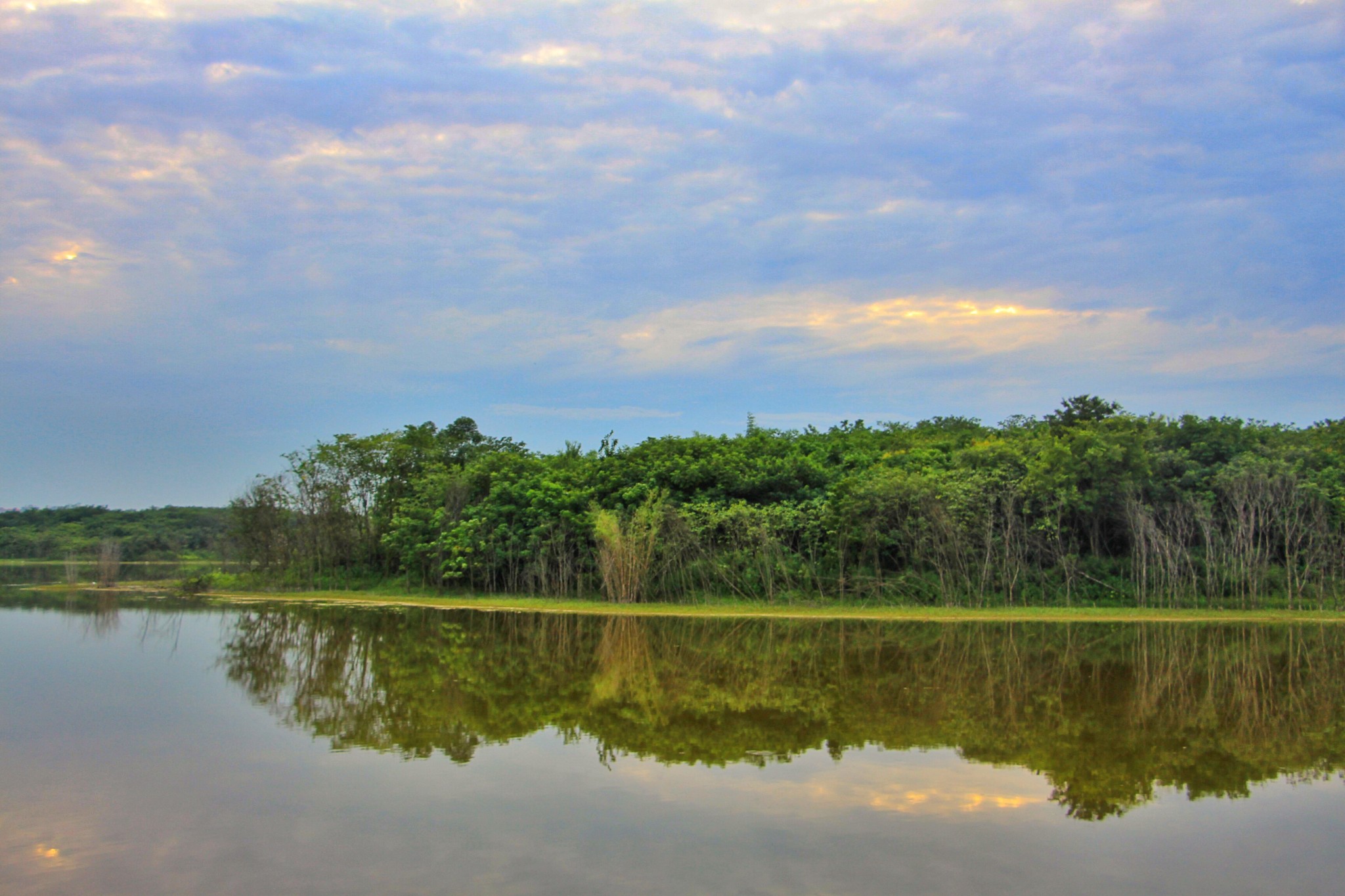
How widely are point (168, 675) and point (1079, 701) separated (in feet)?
34.9

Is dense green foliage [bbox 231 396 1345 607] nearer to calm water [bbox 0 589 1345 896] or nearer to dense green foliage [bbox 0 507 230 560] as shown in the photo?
calm water [bbox 0 589 1345 896]

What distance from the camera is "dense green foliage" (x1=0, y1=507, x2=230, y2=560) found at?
4731cm

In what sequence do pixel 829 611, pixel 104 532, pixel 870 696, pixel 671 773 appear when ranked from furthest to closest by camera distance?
pixel 104 532 → pixel 829 611 → pixel 870 696 → pixel 671 773

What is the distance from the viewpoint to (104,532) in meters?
49.8

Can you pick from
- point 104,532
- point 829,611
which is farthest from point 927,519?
point 104,532

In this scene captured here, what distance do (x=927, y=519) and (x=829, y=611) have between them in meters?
3.17

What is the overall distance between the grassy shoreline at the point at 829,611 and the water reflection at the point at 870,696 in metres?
1.47

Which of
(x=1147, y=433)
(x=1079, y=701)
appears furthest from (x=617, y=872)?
(x=1147, y=433)

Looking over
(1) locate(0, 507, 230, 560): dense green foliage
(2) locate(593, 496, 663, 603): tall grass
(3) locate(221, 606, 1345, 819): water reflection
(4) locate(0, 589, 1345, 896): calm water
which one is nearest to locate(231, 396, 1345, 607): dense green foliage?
(2) locate(593, 496, 663, 603): tall grass

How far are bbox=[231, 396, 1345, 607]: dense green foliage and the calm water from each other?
722cm

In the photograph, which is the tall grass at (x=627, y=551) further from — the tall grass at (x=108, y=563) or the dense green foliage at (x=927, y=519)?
the tall grass at (x=108, y=563)

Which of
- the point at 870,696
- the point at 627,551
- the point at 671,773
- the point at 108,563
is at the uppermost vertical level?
the point at 627,551

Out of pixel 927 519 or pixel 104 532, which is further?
pixel 104 532

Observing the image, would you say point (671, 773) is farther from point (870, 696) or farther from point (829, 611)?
point (829, 611)
